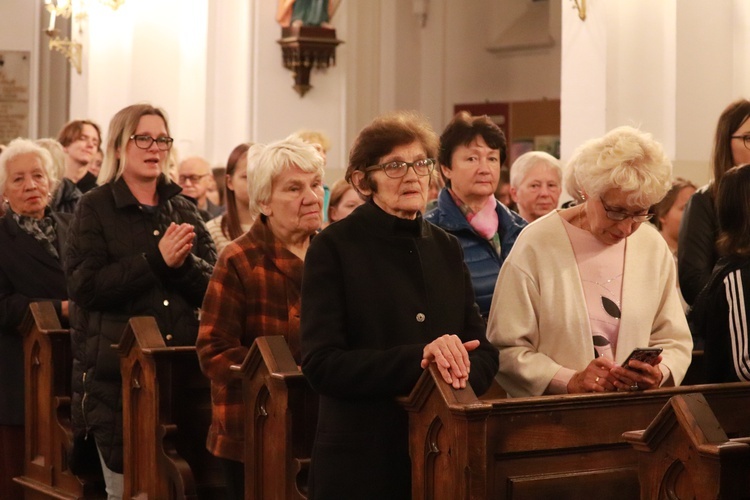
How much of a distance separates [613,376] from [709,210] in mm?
1789

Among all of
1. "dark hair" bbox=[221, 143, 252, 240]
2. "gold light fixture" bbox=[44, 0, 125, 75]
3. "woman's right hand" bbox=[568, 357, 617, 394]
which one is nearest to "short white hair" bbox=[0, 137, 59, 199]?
"dark hair" bbox=[221, 143, 252, 240]

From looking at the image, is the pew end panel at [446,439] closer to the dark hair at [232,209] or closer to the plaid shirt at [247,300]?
the plaid shirt at [247,300]

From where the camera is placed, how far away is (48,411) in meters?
6.30

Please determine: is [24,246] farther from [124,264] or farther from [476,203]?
[476,203]

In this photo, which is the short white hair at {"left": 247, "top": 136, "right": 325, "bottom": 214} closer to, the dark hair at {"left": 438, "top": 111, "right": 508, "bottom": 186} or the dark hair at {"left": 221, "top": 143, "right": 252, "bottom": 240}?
the dark hair at {"left": 438, "top": 111, "right": 508, "bottom": 186}

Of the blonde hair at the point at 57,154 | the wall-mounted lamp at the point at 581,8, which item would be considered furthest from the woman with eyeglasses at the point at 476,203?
the wall-mounted lamp at the point at 581,8

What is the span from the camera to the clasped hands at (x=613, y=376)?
3.90 metres

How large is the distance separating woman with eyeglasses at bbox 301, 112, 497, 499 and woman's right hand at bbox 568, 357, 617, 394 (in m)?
0.42

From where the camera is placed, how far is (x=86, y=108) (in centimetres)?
1348

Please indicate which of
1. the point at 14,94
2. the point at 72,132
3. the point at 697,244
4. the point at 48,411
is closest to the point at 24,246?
the point at 48,411

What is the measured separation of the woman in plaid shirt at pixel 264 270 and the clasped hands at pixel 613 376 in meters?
1.14

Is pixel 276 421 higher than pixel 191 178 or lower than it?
lower

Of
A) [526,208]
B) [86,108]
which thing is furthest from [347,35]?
[526,208]

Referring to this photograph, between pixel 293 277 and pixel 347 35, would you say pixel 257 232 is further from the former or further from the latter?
pixel 347 35
